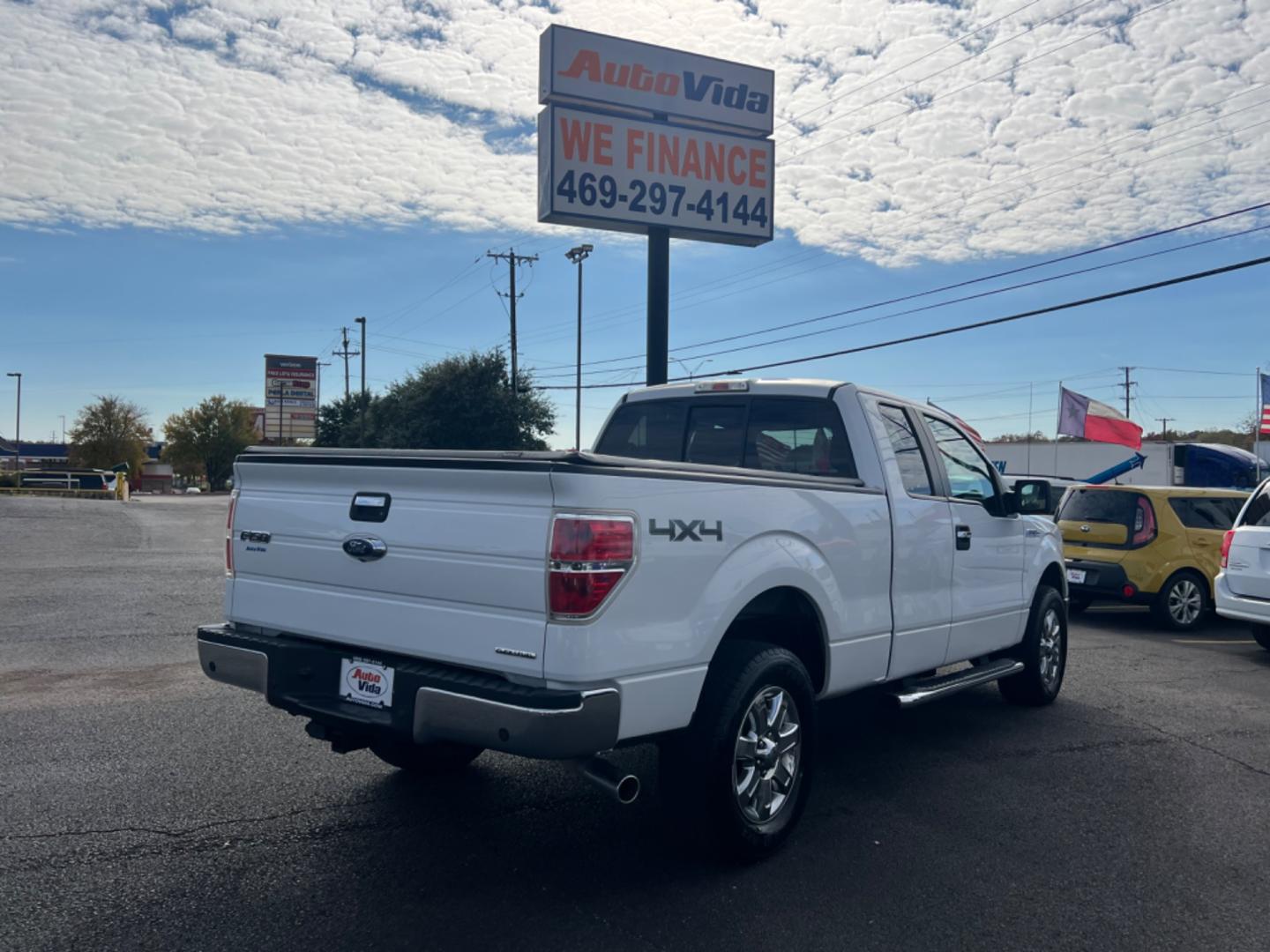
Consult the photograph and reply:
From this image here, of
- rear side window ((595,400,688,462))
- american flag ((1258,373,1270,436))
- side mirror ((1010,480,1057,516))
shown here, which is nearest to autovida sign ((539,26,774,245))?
rear side window ((595,400,688,462))

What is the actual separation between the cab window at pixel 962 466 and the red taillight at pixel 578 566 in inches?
124

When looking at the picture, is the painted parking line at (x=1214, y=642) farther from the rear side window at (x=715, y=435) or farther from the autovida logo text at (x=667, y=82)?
the autovida logo text at (x=667, y=82)

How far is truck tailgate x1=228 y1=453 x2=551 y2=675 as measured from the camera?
356cm

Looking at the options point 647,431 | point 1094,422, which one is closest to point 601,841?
point 647,431

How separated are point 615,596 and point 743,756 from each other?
3.60 feet

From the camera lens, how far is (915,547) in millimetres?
5418

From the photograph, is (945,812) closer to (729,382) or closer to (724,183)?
(729,382)

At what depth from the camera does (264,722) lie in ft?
20.3

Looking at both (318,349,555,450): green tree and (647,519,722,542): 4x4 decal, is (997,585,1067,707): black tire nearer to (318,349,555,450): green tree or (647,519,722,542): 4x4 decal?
(647,519,722,542): 4x4 decal

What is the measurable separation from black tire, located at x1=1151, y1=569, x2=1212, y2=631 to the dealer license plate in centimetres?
991

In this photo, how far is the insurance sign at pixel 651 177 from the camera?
15.8 metres

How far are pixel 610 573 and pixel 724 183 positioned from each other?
14.3 meters

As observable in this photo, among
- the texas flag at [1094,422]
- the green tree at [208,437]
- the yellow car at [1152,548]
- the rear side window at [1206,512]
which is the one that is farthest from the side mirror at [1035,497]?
the green tree at [208,437]

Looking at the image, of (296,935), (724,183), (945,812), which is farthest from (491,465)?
(724,183)
